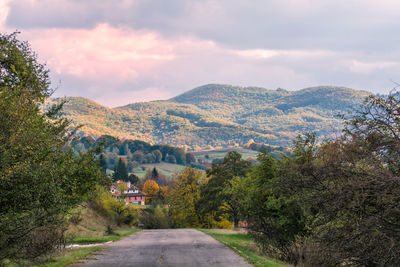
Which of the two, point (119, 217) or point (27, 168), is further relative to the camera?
point (119, 217)

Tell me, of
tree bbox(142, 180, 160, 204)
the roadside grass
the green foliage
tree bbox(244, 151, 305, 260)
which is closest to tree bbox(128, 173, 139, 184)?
tree bbox(142, 180, 160, 204)

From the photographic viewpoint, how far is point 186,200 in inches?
3029

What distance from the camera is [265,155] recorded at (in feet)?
87.2

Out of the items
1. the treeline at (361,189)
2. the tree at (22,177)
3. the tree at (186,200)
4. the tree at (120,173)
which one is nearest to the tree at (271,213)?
the treeline at (361,189)

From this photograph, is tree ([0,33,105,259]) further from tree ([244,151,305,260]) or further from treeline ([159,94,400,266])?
tree ([244,151,305,260])

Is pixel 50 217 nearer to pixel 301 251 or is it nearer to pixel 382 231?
pixel 382 231

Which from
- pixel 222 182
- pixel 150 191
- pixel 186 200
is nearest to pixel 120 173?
pixel 150 191

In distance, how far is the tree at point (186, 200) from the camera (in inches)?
3012

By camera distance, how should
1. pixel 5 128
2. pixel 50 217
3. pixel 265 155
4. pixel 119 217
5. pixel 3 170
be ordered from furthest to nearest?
pixel 119 217 < pixel 265 155 < pixel 50 217 < pixel 5 128 < pixel 3 170

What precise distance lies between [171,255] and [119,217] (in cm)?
4311

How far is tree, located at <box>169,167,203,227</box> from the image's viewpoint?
3012 inches

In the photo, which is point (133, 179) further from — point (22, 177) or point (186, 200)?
point (22, 177)

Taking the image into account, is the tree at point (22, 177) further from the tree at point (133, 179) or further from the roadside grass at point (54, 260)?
the tree at point (133, 179)

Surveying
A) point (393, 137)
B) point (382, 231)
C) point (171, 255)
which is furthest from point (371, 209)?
point (171, 255)
